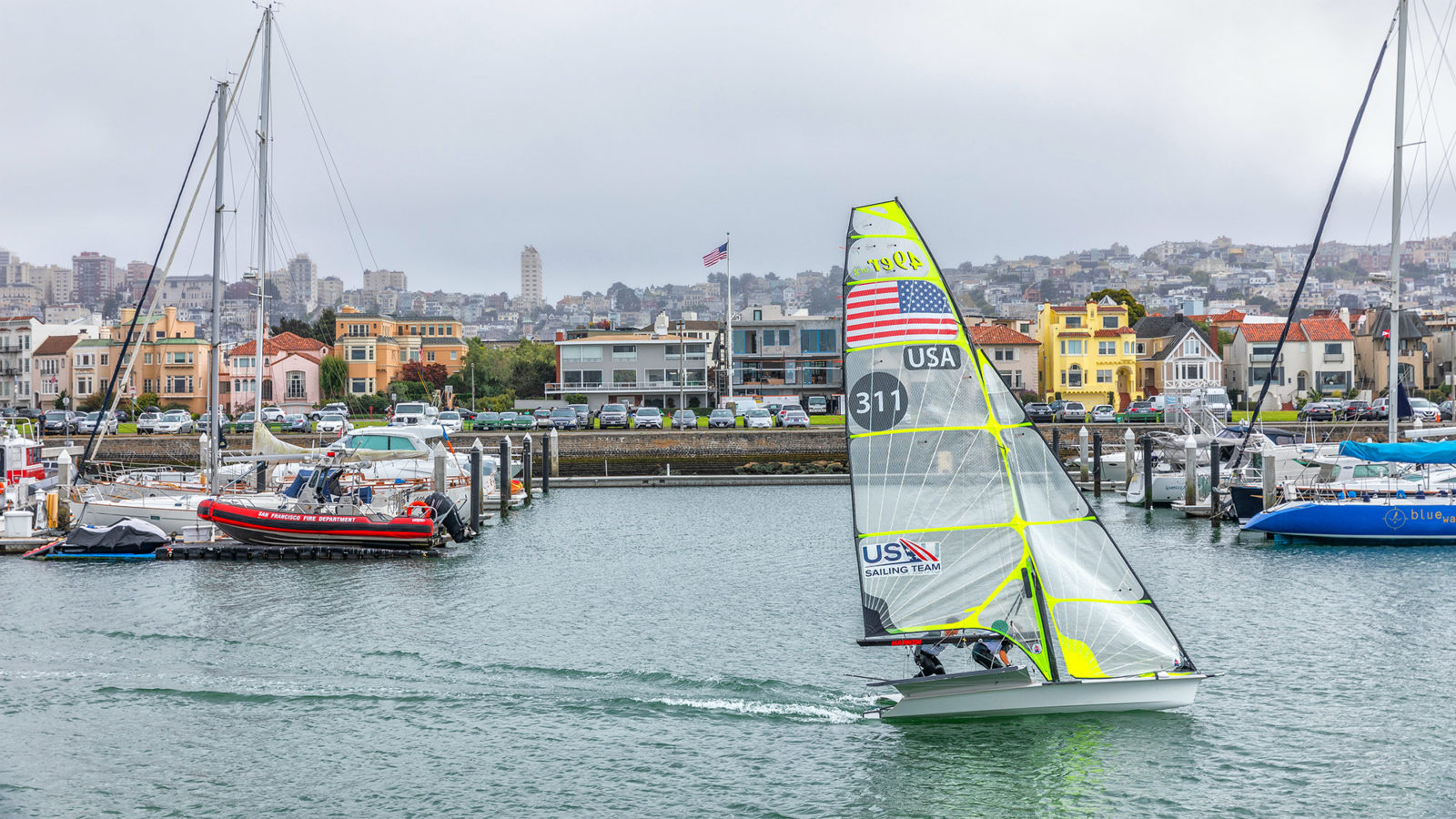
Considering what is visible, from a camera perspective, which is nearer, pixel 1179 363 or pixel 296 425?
pixel 296 425

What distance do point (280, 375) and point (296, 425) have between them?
92.8 ft

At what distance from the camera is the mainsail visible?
546 inches

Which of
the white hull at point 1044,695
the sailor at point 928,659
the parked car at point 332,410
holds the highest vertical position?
the parked car at point 332,410

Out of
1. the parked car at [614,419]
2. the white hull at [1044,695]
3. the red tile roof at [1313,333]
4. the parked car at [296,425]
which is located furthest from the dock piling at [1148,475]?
the red tile roof at [1313,333]

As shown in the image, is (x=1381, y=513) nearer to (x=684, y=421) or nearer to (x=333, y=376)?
(x=684, y=421)

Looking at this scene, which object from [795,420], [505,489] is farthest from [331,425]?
[795,420]

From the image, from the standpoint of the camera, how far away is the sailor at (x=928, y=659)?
1439 centimetres

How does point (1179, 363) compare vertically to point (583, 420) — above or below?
above

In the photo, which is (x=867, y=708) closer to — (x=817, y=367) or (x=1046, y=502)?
(x=1046, y=502)

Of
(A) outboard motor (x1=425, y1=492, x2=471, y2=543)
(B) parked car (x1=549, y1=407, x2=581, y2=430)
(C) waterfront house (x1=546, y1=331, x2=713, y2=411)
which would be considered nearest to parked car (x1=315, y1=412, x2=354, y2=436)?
(B) parked car (x1=549, y1=407, x2=581, y2=430)

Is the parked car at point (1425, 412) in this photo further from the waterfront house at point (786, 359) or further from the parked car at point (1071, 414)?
the waterfront house at point (786, 359)

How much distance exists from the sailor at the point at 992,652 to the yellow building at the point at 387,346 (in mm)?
79748

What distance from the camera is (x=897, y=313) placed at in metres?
13.9

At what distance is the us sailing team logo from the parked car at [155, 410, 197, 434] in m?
52.3
